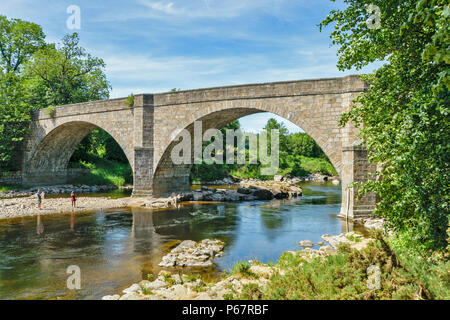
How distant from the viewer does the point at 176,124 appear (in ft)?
70.5

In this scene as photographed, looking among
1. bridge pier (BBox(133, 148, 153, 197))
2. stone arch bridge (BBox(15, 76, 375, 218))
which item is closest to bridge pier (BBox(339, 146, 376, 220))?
stone arch bridge (BBox(15, 76, 375, 218))

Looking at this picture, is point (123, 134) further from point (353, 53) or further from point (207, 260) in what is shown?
point (353, 53)

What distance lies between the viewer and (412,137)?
5.36 meters

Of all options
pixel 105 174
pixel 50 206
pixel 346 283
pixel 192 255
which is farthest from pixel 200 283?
pixel 105 174

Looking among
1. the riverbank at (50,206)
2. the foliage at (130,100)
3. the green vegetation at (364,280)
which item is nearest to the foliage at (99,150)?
the riverbank at (50,206)

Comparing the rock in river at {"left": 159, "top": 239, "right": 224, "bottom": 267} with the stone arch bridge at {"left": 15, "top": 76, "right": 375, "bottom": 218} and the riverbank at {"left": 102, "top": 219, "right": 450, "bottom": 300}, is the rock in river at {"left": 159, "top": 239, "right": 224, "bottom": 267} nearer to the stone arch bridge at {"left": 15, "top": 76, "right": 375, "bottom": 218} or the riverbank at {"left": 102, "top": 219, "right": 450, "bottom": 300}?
the riverbank at {"left": 102, "top": 219, "right": 450, "bottom": 300}

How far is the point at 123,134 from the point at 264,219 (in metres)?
12.5

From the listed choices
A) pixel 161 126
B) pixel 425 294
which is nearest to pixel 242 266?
pixel 425 294

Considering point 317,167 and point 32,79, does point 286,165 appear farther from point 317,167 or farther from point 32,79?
point 32,79

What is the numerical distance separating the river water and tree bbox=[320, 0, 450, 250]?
5.15 meters

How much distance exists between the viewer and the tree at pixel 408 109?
16.6 feet

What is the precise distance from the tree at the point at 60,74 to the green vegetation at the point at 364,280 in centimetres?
3167

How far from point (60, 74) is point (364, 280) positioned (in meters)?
33.8
